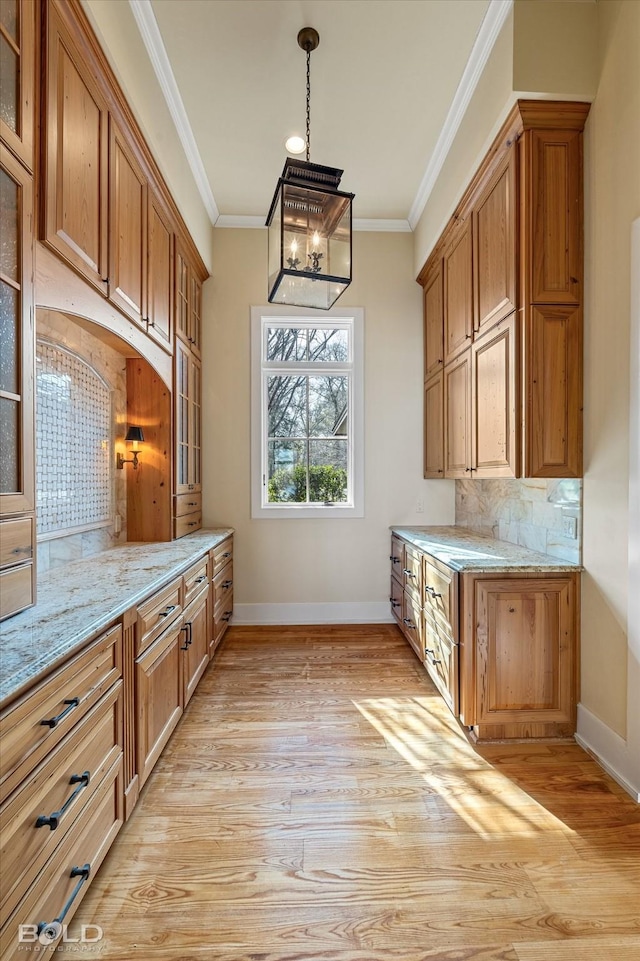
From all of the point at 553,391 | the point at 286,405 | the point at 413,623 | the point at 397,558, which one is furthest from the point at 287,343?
the point at 413,623

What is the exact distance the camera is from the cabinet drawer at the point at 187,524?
10.2 feet

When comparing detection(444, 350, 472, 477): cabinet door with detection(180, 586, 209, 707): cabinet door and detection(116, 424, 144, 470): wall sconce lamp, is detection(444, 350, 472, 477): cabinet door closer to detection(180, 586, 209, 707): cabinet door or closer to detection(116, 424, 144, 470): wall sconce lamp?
detection(180, 586, 209, 707): cabinet door

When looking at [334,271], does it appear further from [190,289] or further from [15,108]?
[190,289]

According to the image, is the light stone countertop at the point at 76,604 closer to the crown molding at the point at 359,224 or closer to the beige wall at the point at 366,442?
the beige wall at the point at 366,442

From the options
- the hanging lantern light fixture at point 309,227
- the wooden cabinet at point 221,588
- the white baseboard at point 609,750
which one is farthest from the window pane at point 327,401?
the white baseboard at point 609,750

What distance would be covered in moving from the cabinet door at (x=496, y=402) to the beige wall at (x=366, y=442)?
1.22 metres

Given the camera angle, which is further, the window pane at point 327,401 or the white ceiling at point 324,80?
the window pane at point 327,401

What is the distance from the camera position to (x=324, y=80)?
255 centimetres

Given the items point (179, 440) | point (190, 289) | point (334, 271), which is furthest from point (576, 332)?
point (190, 289)

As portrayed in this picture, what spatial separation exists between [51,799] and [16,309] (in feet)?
4.36

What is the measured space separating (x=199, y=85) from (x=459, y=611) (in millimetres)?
3190

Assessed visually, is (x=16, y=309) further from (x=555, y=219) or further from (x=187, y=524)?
(x=555, y=219)

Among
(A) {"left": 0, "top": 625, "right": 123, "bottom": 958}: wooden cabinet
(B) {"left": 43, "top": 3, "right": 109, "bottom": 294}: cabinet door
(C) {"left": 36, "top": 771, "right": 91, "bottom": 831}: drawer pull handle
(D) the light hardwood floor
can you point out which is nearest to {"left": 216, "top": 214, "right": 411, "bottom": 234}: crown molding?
(B) {"left": 43, "top": 3, "right": 109, "bottom": 294}: cabinet door

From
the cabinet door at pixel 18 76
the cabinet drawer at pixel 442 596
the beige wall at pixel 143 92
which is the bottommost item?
the cabinet drawer at pixel 442 596
